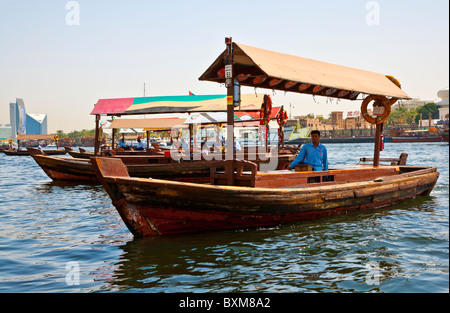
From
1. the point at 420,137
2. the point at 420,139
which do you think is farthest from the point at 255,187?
the point at 420,137

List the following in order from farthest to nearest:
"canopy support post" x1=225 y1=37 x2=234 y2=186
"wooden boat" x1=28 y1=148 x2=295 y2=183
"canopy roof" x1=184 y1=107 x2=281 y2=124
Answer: "canopy roof" x1=184 y1=107 x2=281 y2=124, "wooden boat" x1=28 y1=148 x2=295 y2=183, "canopy support post" x1=225 y1=37 x2=234 y2=186

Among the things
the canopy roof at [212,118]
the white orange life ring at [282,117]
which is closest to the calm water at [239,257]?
the canopy roof at [212,118]

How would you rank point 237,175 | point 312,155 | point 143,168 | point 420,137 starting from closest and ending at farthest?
point 237,175 → point 312,155 → point 143,168 → point 420,137

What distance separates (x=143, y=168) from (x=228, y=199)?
7802 mm

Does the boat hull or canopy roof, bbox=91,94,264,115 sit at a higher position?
canopy roof, bbox=91,94,264,115

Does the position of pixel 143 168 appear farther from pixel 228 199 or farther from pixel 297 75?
pixel 297 75

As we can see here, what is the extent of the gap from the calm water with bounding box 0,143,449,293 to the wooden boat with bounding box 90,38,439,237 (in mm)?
→ 290

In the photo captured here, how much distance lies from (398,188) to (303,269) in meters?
5.47

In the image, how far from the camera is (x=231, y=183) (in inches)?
323

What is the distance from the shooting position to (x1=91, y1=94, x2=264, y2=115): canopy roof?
1580 centimetres

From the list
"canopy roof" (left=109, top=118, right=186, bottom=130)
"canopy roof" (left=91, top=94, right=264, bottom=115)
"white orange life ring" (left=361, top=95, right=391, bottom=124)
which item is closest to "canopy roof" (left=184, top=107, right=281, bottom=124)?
"canopy roof" (left=91, top=94, right=264, bottom=115)

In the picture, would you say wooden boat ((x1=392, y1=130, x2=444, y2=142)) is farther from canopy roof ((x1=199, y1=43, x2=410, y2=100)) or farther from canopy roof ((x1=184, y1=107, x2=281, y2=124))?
canopy roof ((x1=199, y1=43, x2=410, y2=100))

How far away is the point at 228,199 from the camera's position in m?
7.37

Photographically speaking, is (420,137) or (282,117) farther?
(420,137)
